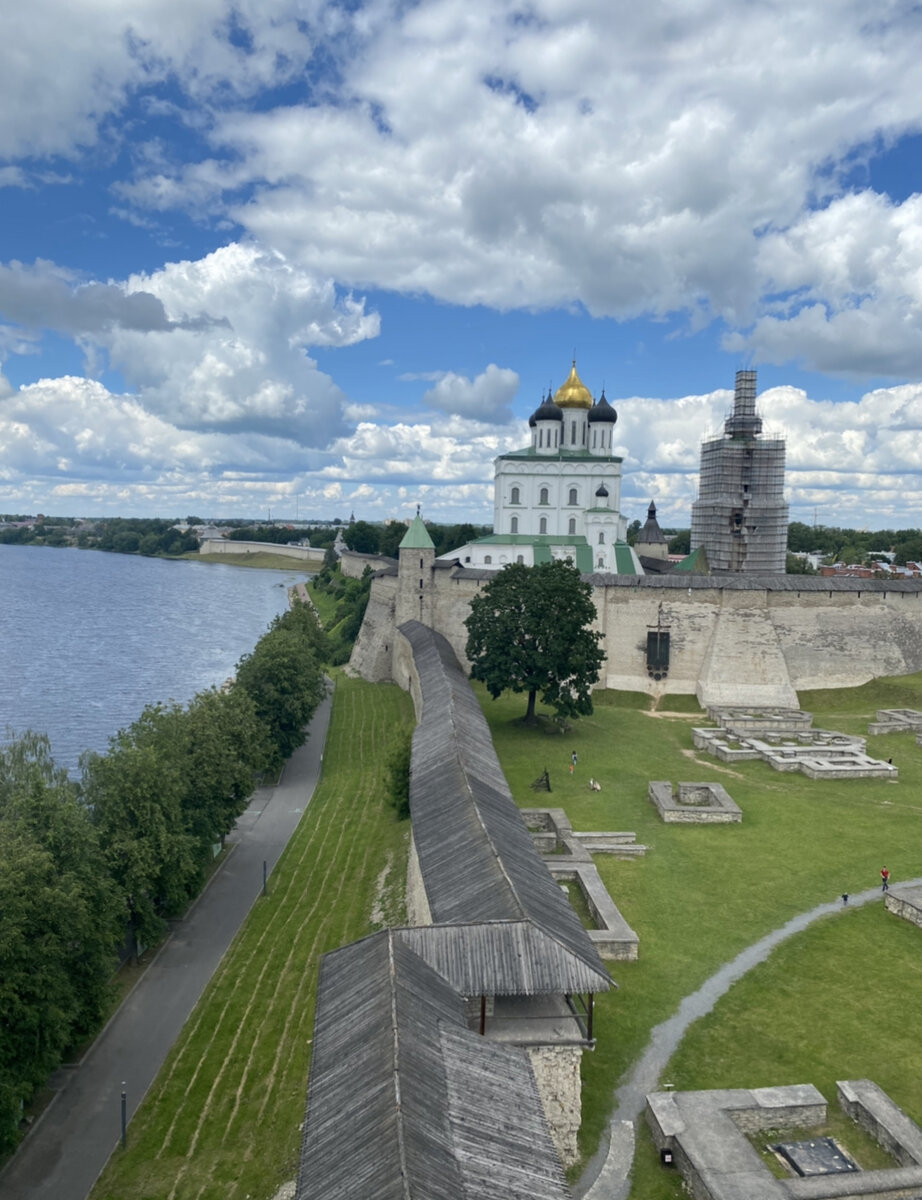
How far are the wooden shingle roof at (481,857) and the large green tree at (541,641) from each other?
30.4 feet

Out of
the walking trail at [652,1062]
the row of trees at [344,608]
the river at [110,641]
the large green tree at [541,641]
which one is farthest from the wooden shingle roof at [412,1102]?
the row of trees at [344,608]

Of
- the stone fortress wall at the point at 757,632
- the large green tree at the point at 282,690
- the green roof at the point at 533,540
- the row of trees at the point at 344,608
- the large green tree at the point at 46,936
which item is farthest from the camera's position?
the row of trees at the point at 344,608

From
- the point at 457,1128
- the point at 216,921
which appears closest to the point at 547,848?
the point at 216,921

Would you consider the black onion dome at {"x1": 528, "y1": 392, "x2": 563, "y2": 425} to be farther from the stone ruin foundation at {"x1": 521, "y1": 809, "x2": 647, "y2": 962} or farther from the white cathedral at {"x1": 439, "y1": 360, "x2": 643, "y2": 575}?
the stone ruin foundation at {"x1": 521, "y1": 809, "x2": 647, "y2": 962}

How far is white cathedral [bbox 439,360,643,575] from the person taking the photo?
52.5 meters

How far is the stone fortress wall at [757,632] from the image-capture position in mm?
39375

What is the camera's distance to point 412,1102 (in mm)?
8500

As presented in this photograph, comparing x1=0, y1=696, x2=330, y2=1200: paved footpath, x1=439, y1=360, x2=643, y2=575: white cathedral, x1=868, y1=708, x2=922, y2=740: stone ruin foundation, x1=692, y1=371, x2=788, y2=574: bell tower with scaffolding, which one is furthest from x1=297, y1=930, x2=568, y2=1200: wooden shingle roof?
x1=692, y1=371, x2=788, y2=574: bell tower with scaffolding

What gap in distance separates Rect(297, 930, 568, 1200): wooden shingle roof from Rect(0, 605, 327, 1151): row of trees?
5.40 m

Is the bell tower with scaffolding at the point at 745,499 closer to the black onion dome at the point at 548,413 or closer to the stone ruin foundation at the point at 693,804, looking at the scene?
the black onion dome at the point at 548,413

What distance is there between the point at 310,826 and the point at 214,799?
480cm

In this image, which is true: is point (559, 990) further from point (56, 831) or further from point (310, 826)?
point (310, 826)

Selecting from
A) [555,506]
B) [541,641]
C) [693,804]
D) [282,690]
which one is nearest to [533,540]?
[555,506]

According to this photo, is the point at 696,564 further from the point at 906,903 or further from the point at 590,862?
the point at 906,903
